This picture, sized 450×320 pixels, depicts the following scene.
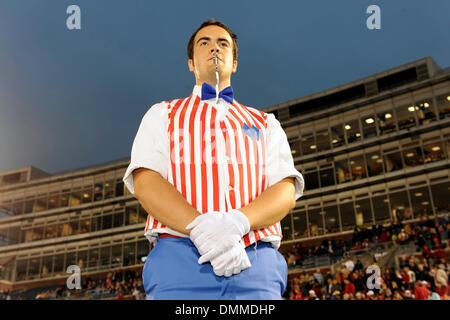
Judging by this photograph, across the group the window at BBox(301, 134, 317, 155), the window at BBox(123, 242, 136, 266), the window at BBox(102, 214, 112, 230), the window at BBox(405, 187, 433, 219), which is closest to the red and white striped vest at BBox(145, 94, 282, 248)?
the window at BBox(405, 187, 433, 219)

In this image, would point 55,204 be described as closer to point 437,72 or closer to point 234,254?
point 437,72

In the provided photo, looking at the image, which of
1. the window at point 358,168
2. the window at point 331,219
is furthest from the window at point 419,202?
the window at point 331,219

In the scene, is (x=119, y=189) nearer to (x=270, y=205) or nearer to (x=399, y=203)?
(x=399, y=203)

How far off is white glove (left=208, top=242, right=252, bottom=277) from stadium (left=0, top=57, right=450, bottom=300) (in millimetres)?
18579

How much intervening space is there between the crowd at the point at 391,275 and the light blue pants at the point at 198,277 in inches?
320

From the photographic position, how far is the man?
1808mm

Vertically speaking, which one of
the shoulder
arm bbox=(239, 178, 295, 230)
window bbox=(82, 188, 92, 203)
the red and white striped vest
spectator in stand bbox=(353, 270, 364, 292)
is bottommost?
arm bbox=(239, 178, 295, 230)

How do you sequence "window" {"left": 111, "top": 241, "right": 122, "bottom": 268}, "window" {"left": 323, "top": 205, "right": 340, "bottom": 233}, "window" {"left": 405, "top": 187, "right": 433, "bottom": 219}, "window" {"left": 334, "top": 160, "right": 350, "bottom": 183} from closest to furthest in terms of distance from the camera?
"window" {"left": 405, "top": 187, "right": 433, "bottom": 219}
"window" {"left": 323, "top": 205, "right": 340, "bottom": 233}
"window" {"left": 334, "top": 160, "right": 350, "bottom": 183}
"window" {"left": 111, "top": 241, "right": 122, "bottom": 268}

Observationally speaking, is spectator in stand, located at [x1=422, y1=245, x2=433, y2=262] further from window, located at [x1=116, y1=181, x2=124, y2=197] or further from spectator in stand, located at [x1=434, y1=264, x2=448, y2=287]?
window, located at [x1=116, y1=181, x2=124, y2=197]

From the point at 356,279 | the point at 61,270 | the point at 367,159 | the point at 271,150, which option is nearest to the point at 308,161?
the point at 367,159

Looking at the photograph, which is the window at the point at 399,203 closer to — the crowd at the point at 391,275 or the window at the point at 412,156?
the window at the point at 412,156

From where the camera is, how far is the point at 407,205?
35.3 m

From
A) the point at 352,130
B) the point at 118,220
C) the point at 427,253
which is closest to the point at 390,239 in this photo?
the point at 427,253
